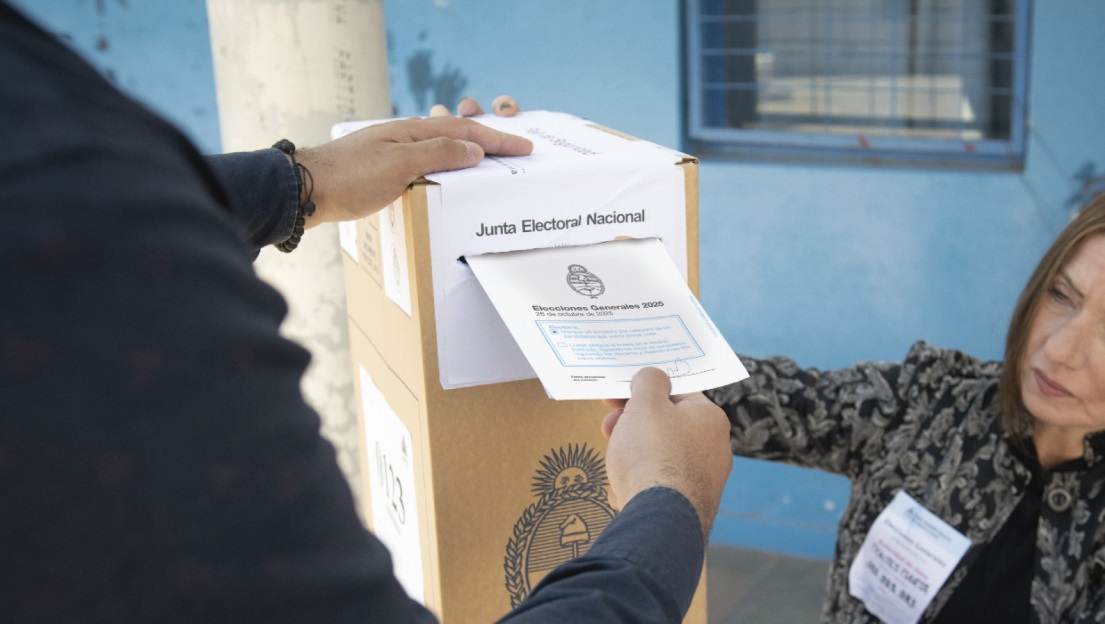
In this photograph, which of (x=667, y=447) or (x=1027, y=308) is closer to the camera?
(x=667, y=447)

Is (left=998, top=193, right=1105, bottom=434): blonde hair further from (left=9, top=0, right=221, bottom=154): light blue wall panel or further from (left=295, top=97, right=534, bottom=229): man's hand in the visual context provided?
(left=9, top=0, right=221, bottom=154): light blue wall panel

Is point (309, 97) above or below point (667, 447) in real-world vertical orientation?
above

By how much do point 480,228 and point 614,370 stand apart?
201 mm

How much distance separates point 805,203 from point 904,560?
1.62m

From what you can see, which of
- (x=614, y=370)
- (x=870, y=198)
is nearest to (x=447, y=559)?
(x=614, y=370)

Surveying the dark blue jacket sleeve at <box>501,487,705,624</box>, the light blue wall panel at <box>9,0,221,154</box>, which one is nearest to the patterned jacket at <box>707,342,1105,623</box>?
the dark blue jacket sleeve at <box>501,487,705,624</box>

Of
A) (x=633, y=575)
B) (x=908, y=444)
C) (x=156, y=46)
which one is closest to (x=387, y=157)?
(x=633, y=575)

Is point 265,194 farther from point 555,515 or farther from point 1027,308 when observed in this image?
point 1027,308

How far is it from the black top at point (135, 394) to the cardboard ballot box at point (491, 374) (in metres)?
0.57

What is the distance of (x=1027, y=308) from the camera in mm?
1672

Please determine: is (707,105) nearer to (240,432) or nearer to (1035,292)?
(1035,292)

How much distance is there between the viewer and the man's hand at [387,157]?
1.08m

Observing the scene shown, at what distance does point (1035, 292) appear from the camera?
167 centimetres

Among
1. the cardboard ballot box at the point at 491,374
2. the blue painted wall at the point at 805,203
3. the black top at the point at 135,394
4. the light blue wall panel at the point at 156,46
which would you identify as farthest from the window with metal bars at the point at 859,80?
the black top at the point at 135,394
